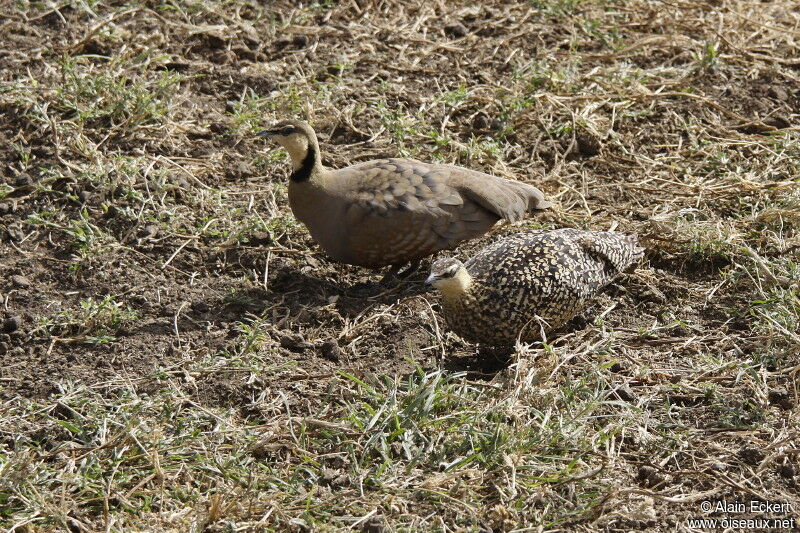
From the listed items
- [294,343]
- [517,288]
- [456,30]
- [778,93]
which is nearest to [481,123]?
[456,30]

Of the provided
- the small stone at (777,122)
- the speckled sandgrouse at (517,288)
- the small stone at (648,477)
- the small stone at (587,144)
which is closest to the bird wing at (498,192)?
the speckled sandgrouse at (517,288)

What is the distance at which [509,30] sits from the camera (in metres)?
8.10

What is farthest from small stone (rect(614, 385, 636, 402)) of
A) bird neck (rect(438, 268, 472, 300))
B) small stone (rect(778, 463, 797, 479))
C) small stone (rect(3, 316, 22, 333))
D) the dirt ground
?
small stone (rect(3, 316, 22, 333))

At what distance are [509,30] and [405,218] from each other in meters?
2.77

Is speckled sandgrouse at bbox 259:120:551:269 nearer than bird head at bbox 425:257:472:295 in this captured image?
No

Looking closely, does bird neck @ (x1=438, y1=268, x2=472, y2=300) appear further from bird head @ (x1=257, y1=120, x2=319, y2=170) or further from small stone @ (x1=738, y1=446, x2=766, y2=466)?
small stone @ (x1=738, y1=446, x2=766, y2=466)

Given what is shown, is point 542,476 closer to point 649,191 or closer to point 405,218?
point 405,218

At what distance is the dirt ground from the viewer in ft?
14.6

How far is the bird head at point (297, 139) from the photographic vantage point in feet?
20.0

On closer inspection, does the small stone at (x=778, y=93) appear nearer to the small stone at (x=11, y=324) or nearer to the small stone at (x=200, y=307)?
the small stone at (x=200, y=307)

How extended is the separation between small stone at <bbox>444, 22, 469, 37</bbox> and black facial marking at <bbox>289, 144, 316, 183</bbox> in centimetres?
245

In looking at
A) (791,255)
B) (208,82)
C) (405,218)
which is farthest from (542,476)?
(208,82)

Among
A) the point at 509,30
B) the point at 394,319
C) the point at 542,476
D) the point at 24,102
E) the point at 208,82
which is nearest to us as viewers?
the point at 542,476

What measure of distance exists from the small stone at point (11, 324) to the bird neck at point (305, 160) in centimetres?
163
